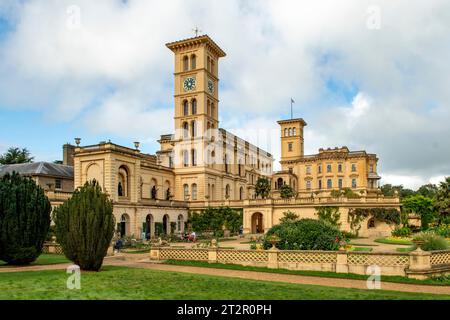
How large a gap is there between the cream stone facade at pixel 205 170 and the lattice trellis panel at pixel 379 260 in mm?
26231

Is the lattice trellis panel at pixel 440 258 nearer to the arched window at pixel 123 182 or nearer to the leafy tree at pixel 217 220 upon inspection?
the leafy tree at pixel 217 220

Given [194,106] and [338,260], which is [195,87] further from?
[338,260]

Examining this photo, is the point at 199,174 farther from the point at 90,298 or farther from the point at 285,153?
the point at 90,298

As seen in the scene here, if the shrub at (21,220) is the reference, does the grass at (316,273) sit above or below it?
below

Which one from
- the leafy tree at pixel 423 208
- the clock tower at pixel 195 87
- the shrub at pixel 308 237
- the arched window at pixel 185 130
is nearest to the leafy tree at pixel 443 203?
the leafy tree at pixel 423 208

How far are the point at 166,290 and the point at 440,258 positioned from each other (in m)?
11.7

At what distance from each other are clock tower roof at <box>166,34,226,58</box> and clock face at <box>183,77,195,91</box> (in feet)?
15.4

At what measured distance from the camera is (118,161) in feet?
140

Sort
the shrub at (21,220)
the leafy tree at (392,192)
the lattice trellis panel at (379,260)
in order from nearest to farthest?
the lattice trellis panel at (379,260) < the shrub at (21,220) < the leafy tree at (392,192)

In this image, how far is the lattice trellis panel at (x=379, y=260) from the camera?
56.9 feet

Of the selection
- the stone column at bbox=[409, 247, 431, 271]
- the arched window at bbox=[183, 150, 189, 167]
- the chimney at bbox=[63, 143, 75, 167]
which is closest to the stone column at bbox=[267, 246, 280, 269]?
the stone column at bbox=[409, 247, 431, 271]

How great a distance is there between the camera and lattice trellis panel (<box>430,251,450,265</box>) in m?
17.3

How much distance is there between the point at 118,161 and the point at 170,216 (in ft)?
38.4
